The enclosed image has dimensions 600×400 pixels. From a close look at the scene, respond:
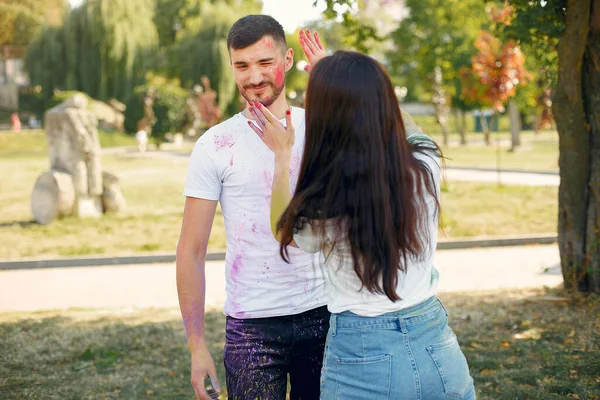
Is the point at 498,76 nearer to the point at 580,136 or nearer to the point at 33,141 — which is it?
the point at 580,136

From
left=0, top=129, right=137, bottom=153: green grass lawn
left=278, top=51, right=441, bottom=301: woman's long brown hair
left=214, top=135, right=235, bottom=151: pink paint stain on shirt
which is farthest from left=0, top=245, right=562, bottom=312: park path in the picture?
left=0, top=129, right=137, bottom=153: green grass lawn

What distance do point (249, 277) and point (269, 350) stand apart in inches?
10.2

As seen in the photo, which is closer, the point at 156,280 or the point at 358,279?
the point at 358,279

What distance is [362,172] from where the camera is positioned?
2039 mm

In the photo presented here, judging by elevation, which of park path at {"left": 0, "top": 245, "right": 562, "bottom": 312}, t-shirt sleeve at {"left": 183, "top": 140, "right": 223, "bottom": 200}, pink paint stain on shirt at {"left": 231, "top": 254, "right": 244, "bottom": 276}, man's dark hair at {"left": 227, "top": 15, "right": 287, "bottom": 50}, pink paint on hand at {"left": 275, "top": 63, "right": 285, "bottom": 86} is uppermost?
man's dark hair at {"left": 227, "top": 15, "right": 287, "bottom": 50}

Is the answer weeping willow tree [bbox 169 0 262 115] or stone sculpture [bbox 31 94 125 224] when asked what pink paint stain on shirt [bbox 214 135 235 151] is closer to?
stone sculpture [bbox 31 94 125 224]

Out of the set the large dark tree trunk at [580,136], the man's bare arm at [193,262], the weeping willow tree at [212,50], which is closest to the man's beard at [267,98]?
the man's bare arm at [193,262]

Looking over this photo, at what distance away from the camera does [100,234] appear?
41.0 ft

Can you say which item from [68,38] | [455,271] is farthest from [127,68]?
[455,271]

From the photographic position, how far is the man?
2760mm

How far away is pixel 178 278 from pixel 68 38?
1507 inches

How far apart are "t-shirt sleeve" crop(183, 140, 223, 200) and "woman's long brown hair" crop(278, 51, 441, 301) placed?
706mm

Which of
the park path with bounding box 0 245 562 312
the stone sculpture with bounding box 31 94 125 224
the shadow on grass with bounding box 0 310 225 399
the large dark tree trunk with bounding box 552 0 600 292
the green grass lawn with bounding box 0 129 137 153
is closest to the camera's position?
the shadow on grass with bounding box 0 310 225 399

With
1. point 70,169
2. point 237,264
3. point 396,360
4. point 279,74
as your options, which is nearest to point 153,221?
point 70,169
